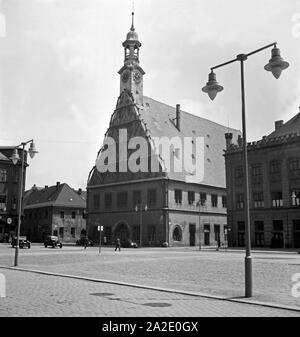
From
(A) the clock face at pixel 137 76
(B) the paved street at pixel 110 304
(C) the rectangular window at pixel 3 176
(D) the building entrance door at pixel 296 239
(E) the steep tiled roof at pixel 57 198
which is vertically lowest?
(B) the paved street at pixel 110 304

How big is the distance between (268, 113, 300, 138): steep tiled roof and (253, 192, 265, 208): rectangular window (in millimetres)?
8331

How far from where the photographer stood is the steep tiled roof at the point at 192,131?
69.7 metres

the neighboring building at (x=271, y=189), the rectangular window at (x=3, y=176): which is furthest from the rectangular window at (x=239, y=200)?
the rectangular window at (x=3, y=176)

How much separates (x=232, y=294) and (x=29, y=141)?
1602cm

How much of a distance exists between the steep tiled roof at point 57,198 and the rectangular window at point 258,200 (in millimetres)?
44778

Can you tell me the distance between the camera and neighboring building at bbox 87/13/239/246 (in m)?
64.1

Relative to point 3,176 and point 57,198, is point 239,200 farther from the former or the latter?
point 3,176

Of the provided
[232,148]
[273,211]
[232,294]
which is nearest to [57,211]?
[232,148]

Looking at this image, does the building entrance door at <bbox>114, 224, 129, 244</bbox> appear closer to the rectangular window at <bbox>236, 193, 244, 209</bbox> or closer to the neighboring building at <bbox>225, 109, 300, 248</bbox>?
the neighboring building at <bbox>225, 109, 300, 248</bbox>

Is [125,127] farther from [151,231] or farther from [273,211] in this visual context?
[273,211]

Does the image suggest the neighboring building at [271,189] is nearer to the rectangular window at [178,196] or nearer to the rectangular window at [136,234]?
the rectangular window at [178,196]

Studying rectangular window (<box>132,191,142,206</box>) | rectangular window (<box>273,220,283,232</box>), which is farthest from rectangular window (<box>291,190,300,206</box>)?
rectangular window (<box>132,191,142,206</box>)

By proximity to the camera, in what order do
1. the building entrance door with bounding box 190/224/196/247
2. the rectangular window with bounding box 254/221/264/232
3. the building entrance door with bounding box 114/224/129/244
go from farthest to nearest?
1. the building entrance door with bounding box 114/224/129/244
2. the building entrance door with bounding box 190/224/196/247
3. the rectangular window with bounding box 254/221/264/232

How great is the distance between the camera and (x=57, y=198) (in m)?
89.0
